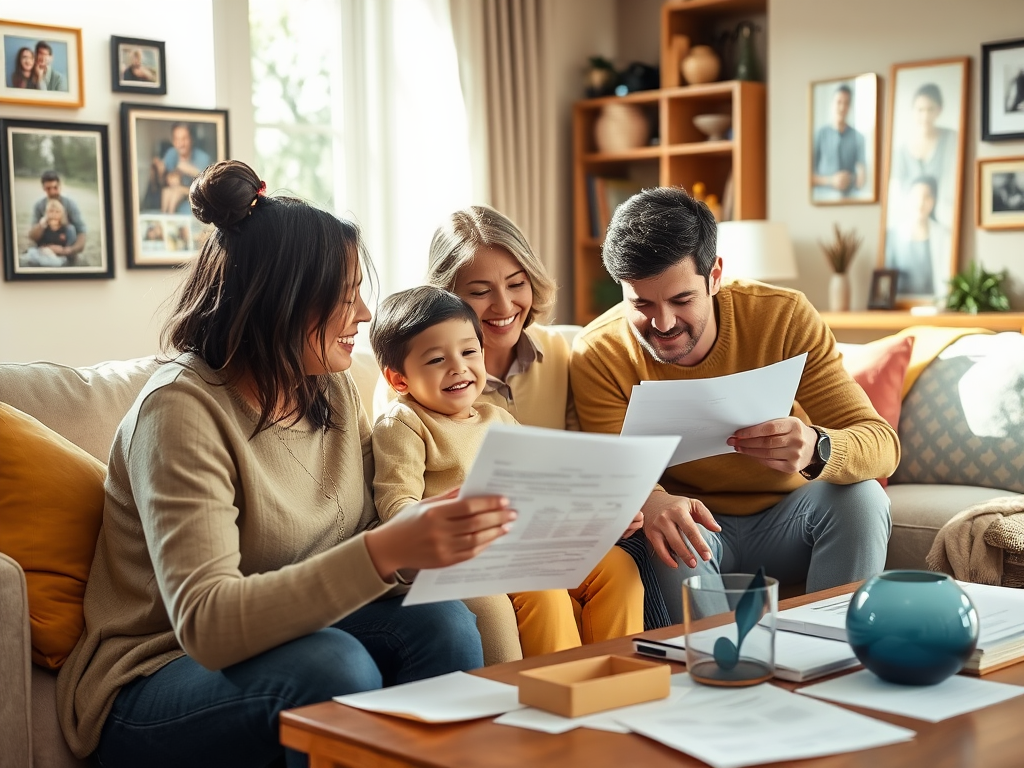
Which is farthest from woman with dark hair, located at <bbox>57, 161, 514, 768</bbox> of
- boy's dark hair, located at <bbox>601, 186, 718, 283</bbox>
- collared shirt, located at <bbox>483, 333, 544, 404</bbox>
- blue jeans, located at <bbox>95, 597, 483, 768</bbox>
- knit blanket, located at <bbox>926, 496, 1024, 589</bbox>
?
knit blanket, located at <bbox>926, 496, 1024, 589</bbox>

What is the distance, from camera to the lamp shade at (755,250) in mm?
4344

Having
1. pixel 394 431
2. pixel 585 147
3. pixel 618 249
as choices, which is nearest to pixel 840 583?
pixel 618 249

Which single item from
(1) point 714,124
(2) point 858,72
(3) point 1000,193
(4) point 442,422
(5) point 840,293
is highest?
Answer: (2) point 858,72

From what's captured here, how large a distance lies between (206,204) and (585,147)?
3644 millimetres

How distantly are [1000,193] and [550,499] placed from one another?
3.36m

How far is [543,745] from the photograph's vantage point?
4.01 feet

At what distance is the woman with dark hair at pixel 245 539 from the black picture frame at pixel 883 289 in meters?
3.01

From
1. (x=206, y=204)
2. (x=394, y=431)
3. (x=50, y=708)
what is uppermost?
(x=206, y=204)

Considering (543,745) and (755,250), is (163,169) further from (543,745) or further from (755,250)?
(543,745)

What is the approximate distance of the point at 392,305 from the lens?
2.16 metres

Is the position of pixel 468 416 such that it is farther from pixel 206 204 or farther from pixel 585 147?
pixel 585 147

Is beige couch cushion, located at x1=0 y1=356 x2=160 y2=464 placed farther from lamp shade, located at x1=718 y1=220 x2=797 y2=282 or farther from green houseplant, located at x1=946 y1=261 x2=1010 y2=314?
green houseplant, located at x1=946 y1=261 x2=1010 y2=314

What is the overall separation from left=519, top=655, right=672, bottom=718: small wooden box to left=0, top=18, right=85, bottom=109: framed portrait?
9.66 ft

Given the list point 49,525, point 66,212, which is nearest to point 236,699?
point 49,525
